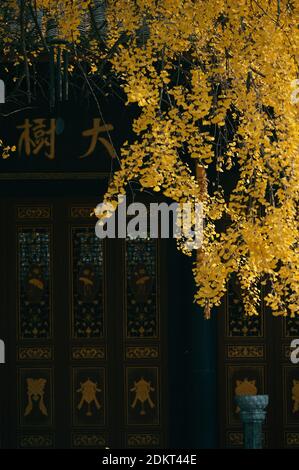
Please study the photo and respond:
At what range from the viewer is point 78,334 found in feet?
41.6

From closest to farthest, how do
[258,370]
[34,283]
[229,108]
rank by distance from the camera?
[229,108], [258,370], [34,283]

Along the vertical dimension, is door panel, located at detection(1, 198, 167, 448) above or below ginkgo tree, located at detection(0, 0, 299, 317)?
below

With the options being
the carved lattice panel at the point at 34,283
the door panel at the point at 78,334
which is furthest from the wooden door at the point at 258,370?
the carved lattice panel at the point at 34,283

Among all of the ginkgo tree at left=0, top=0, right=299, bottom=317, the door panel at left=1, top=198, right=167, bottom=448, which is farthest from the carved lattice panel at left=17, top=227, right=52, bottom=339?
the ginkgo tree at left=0, top=0, right=299, bottom=317

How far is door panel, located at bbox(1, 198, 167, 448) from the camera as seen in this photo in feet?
41.4

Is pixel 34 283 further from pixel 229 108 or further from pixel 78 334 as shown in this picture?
pixel 229 108

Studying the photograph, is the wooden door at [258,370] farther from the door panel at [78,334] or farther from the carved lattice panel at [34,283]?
the carved lattice panel at [34,283]

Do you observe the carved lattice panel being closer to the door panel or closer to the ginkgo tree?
the door panel

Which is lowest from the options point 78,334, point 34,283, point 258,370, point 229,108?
point 258,370

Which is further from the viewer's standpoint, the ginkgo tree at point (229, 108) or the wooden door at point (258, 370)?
the wooden door at point (258, 370)

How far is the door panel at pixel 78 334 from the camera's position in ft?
41.4

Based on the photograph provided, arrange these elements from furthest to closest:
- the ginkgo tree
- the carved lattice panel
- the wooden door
Answer: the carved lattice panel < the wooden door < the ginkgo tree

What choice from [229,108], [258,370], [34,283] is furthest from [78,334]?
[229,108]

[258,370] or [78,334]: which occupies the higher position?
[78,334]
